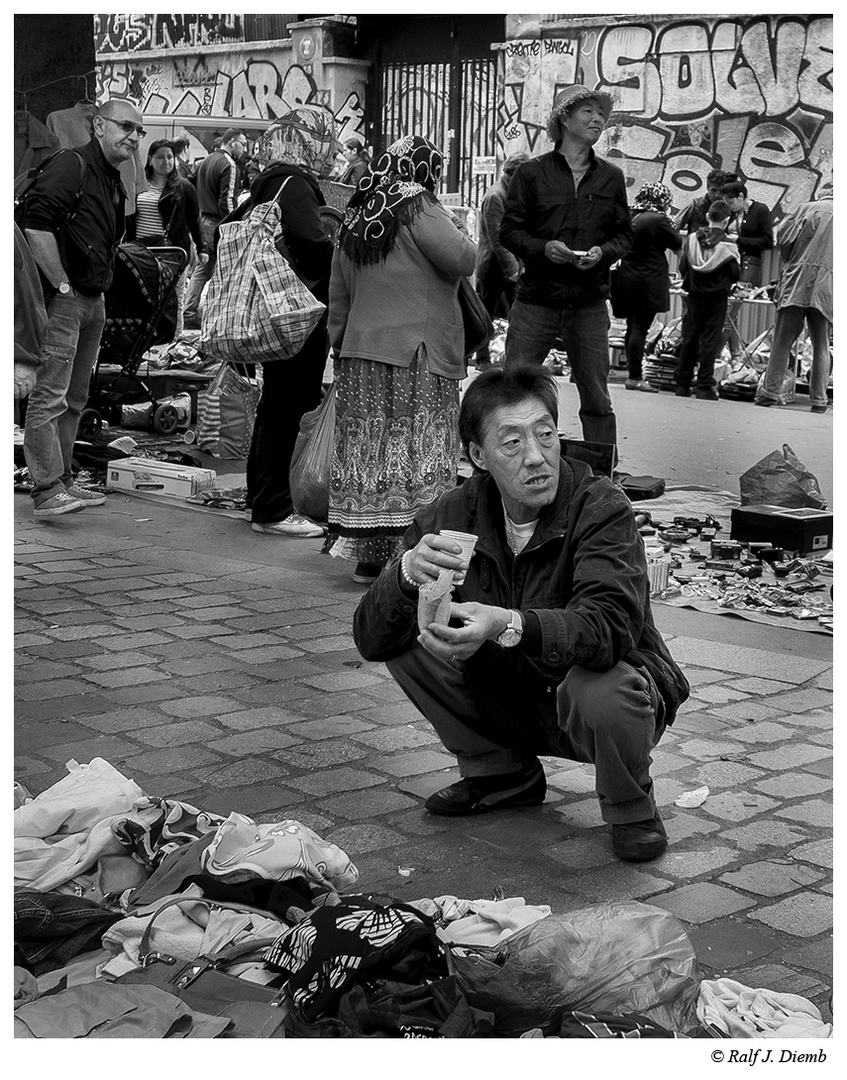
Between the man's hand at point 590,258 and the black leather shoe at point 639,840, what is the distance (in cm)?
514

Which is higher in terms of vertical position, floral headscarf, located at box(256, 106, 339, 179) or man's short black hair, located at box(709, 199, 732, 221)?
man's short black hair, located at box(709, 199, 732, 221)

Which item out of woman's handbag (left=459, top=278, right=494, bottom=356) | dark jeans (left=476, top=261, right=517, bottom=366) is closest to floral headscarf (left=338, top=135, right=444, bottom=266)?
woman's handbag (left=459, top=278, right=494, bottom=356)

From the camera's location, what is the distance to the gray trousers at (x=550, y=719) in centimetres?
372

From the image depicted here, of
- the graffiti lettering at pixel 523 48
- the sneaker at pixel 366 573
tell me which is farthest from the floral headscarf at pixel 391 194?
the graffiti lettering at pixel 523 48

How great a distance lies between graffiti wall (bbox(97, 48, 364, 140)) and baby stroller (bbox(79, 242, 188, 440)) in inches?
525

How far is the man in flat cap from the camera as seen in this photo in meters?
8.48

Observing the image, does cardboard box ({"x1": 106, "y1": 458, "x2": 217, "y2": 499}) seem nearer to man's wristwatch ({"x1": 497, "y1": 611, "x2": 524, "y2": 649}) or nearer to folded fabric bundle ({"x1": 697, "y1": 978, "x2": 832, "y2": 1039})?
man's wristwatch ({"x1": 497, "y1": 611, "x2": 524, "y2": 649})

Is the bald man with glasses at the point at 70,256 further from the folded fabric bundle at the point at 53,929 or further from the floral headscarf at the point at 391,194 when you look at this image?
the folded fabric bundle at the point at 53,929

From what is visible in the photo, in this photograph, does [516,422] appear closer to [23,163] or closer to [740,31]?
[23,163]

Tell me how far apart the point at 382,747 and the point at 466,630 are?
1.35 metres

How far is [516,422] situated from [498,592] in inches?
18.6

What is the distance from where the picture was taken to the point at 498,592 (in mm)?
3924

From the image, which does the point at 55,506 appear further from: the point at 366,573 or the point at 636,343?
the point at 636,343

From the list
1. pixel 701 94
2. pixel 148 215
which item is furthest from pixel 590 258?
pixel 701 94
